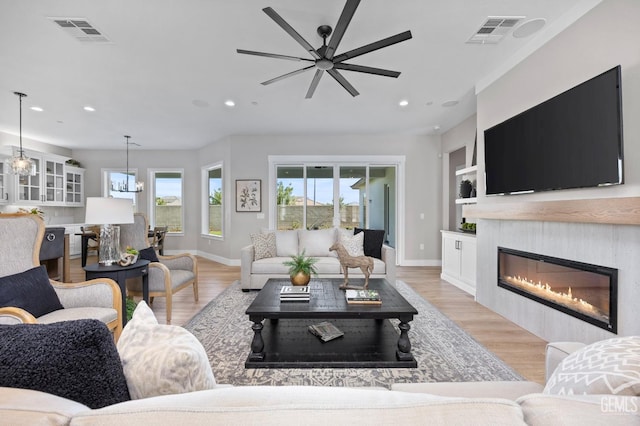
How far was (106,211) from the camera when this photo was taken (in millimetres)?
2807

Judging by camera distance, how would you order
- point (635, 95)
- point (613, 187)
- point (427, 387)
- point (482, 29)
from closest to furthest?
point (427, 387)
point (635, 95)
point (613, 187)
point (482, 29)

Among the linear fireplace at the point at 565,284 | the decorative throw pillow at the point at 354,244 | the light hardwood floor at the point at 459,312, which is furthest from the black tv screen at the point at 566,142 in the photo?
the decorative throw pillow at the point at 354,244

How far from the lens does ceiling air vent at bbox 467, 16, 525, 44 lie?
251 cm

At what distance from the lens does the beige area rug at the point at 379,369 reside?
6.61ft

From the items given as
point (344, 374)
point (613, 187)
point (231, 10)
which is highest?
point (231, 10)

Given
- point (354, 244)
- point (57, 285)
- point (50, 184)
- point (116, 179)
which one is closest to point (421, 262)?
point (354, 244)

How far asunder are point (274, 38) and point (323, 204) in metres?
3.84

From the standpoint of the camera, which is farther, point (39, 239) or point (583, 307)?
point (583, 307)

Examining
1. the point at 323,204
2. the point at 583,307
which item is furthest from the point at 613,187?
the point at 323,204

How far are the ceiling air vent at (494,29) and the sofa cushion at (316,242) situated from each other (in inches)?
116

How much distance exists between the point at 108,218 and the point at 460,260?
4.45 metres

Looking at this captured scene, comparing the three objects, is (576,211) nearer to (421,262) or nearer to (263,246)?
(263,246)

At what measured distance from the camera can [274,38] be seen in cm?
282

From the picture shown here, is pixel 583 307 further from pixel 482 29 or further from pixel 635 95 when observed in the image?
pixel 482 29
